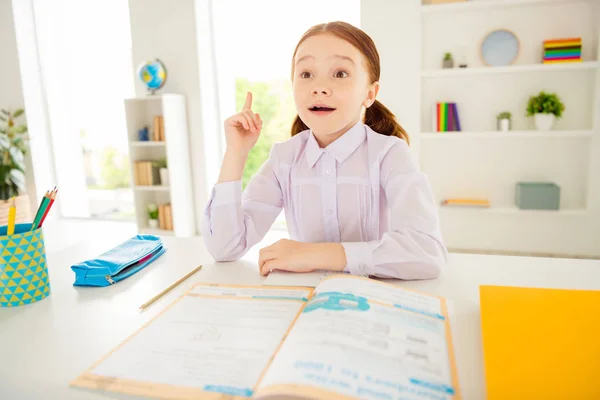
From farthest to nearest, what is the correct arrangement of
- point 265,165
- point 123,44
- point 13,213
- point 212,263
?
point 123,44
point 265,165
point 212,263
point 13,213

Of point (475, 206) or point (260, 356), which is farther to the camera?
point (475, 206)

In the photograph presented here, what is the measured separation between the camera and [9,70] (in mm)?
4309

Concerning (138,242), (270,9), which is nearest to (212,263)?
(138,242)

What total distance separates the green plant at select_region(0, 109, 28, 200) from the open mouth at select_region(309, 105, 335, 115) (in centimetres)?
388

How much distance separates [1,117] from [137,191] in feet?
5.52

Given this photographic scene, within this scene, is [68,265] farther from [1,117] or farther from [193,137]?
[1,117]

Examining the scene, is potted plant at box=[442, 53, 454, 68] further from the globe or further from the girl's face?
the girl's face

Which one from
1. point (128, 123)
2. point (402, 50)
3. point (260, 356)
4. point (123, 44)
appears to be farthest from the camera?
point (123, 44)

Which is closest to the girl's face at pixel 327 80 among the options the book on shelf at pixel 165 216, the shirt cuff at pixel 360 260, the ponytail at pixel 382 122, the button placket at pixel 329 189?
the button placket at pixel 329 189

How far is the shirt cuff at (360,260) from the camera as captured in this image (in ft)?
2.82

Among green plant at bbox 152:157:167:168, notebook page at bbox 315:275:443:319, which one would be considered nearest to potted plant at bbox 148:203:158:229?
green plant at bbox 152:157:167:168

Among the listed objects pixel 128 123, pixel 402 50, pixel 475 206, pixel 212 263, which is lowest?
pixel 475 206

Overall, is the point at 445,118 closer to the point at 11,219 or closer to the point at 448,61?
the point at 448,61

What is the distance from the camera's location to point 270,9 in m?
3.79
